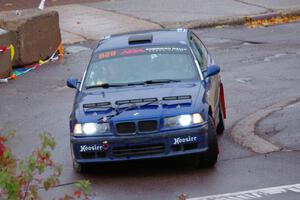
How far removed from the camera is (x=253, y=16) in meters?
24.9

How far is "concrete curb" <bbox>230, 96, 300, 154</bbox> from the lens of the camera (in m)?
12.6

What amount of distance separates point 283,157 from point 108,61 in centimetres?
274

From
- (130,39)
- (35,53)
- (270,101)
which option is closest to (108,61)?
(130,39)

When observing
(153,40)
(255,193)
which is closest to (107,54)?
(153,40)

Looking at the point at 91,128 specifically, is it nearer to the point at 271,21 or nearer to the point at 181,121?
the point at 181,121

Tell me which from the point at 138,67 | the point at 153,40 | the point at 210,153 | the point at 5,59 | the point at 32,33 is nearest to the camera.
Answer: the point at 210,153

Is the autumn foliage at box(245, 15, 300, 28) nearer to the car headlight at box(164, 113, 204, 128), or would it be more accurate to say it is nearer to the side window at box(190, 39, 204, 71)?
the side window at box(190, 39, 204, 71)

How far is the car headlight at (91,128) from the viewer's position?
11.4 m

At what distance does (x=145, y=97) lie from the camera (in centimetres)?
1181

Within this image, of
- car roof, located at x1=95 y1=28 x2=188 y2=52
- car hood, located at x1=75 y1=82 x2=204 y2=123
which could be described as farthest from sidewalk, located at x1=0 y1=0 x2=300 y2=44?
car hood, located at x1=75 y1=82 x2=204 y2=123

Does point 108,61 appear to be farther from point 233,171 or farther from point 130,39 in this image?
point 233,171

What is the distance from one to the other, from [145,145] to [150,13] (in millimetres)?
14987

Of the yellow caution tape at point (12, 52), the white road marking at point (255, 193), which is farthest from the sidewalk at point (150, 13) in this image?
the white road marking at point (255, 193)

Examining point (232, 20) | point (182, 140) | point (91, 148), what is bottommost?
point (232, 20)
